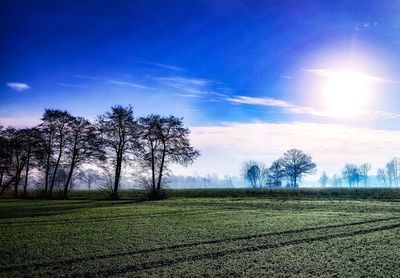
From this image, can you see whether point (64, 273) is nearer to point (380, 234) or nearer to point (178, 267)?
point (178, 267)

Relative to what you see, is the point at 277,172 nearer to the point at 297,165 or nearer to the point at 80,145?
the point at 297,165

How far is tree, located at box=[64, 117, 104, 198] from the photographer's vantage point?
171 ft

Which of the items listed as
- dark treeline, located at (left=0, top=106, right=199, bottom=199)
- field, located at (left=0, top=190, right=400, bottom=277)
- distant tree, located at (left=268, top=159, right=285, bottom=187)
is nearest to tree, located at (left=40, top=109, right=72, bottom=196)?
dark treeline, located at (left=0, top=106, right=199, bottom=199)

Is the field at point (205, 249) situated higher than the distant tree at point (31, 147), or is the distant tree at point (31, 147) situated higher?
the distant tree at point (31, 147)

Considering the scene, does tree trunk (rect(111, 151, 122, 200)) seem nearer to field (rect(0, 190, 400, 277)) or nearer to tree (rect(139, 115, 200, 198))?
tree (rect(139, 115, 200, 198))

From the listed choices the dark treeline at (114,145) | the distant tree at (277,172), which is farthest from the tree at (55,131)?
the distant tree at (277,172)

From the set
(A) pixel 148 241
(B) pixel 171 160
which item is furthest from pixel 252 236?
(B) pixel 171 160

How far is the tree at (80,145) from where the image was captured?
51969mm

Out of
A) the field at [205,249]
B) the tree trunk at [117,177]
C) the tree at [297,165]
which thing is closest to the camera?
the field at [205,249]

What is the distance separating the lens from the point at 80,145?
53062 mm

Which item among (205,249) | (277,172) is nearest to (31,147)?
(205,249)

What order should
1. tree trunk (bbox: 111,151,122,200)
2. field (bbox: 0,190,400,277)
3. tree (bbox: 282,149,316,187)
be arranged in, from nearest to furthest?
field (bbox: 0,190,400,277)
tree trunk (bbox: 111,151,122,200)
tree (bbox: 282,149,316,187)

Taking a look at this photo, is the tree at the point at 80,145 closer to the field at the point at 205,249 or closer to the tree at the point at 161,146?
the tree at the point at 161,146

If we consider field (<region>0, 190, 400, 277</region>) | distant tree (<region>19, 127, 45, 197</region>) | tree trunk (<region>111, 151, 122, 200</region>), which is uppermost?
distant tree (<region>19, 127, 45, 197</region>)
